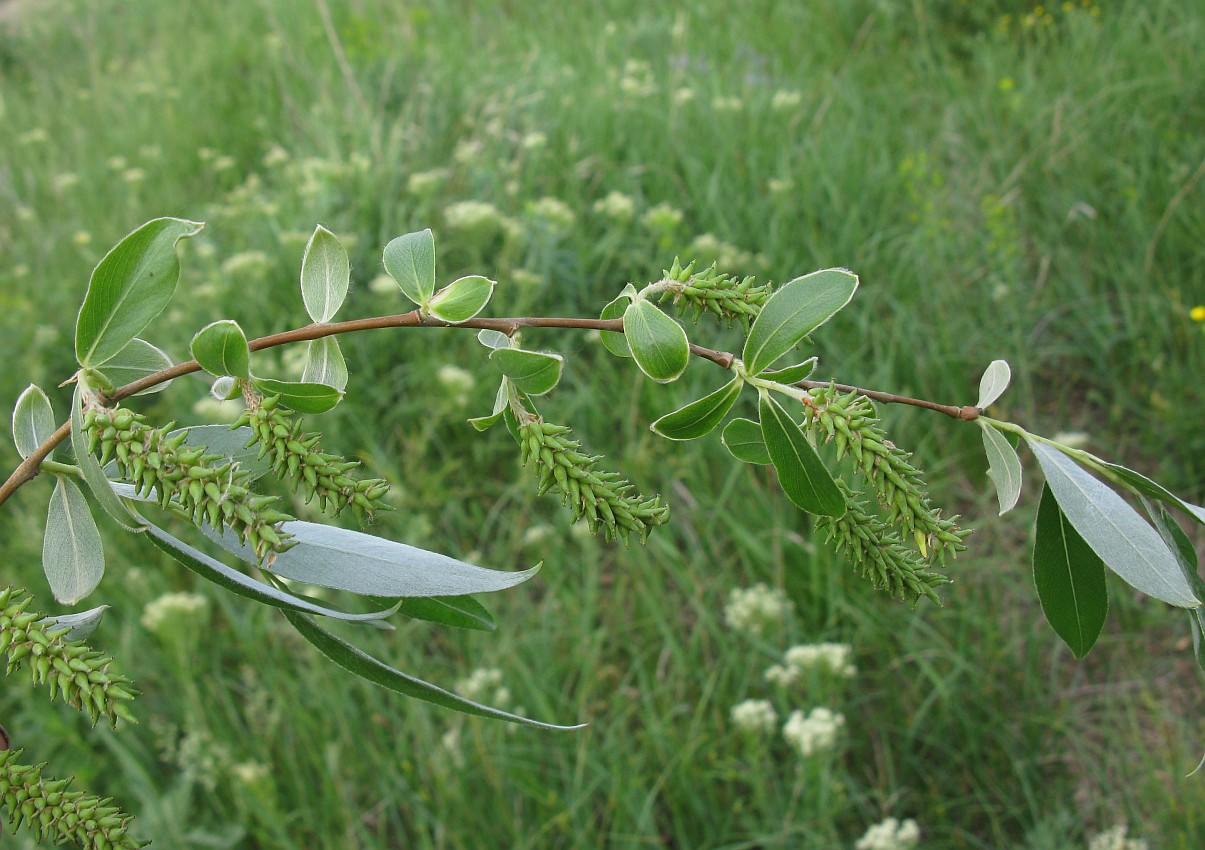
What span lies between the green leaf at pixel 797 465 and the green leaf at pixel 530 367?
92 millimetres

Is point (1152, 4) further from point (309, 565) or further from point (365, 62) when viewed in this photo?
point (309, 565)

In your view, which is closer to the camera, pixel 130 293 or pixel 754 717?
pixel 130 293

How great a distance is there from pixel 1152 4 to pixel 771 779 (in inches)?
98.6

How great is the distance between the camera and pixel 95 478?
388 mm

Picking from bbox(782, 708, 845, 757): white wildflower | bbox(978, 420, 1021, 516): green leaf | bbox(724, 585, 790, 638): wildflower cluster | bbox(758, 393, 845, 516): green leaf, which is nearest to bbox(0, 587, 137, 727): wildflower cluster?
bbox(758, 393, 845, 516): green leaf

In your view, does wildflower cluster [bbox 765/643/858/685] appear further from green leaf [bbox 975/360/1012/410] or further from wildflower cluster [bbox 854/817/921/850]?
green leaf [bbox 975/360/1012/410]

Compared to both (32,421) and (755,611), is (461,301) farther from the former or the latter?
(755,611)

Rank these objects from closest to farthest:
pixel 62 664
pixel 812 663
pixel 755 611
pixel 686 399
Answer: pixel 62 664 → pixel 812 663 → pixel 755 611 → pixel 686 399

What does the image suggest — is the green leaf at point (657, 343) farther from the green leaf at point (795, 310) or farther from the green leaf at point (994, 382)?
the green leaf at point (994, 382)

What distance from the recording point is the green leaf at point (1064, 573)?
0.50 metres

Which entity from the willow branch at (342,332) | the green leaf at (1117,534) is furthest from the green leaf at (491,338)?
the green leaf at (1117,534)

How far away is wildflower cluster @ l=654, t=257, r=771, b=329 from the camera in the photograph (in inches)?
18.2

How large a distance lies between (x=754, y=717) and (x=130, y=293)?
1.22 m


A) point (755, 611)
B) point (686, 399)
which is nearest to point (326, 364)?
point (755, 611)
